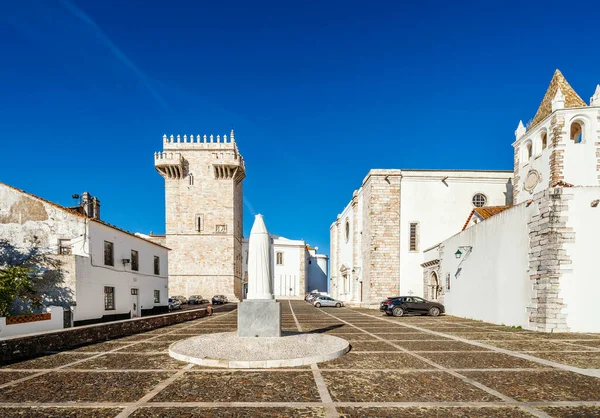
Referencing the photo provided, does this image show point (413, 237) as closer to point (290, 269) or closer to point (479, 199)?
point (479, 199)

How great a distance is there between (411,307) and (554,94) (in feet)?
58.1

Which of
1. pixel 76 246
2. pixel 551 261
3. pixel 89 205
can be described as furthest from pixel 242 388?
pixel 89 205

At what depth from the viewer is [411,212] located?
92.8 feet

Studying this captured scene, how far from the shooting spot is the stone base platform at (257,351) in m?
7.12

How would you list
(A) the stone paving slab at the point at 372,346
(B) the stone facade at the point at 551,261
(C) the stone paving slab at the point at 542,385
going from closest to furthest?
(C) the stone paving slab at the point at 542,385
(A) the stone paving slab at the point at 372,346
(B) the stone facade at the point at 551,261

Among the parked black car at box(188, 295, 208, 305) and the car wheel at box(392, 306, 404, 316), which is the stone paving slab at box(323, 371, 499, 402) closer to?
the car wheel at box(392, 306, 404, 316)

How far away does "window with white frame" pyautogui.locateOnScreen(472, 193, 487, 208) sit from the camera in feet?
92.9

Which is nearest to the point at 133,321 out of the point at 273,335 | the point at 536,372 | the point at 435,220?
the point at 273,335

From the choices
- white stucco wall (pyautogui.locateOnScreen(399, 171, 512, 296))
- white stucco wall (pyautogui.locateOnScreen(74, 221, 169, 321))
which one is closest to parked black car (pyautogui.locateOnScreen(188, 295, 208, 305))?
white stucco wall (pyautogui.locateOnScreen(74, 221, 169, 321))

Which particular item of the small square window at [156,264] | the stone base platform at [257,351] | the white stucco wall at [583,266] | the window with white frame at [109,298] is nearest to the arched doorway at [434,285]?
the white stucco wall at [583,266]

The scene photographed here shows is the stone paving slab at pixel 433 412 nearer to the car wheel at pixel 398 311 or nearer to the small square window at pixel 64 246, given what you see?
the car wheel at pixel 398 311

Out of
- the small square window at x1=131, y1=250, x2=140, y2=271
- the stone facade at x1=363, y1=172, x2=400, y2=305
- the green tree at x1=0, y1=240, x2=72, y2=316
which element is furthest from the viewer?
Result: the stone facade at x1=363, y1=172, x2=400, y2=305

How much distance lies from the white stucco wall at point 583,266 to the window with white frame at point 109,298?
2112 cm

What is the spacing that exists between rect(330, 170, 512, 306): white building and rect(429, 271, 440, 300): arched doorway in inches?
93.5
